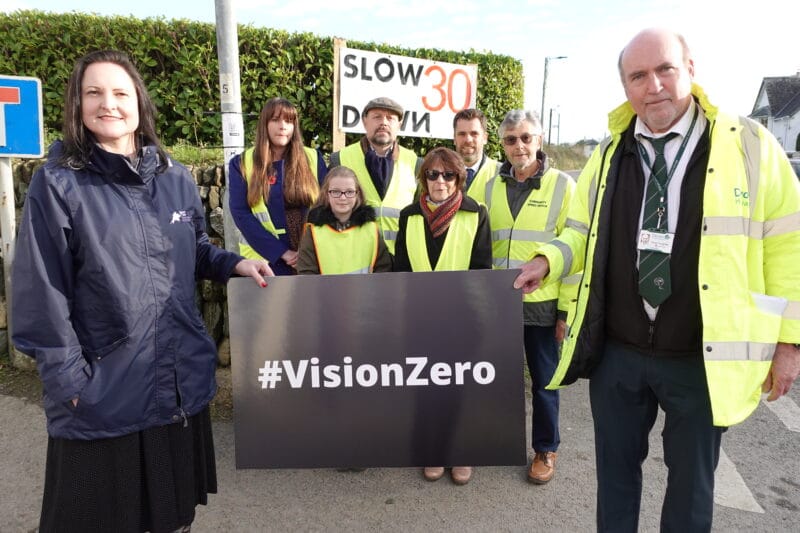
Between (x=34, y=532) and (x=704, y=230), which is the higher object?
(x=704, y=230)

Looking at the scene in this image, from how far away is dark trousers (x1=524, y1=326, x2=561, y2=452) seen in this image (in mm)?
3299

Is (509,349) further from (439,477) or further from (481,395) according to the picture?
(439,477)

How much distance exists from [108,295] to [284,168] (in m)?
2.01

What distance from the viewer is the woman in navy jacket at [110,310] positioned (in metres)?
1.79

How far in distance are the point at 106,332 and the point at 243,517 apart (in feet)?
5.01

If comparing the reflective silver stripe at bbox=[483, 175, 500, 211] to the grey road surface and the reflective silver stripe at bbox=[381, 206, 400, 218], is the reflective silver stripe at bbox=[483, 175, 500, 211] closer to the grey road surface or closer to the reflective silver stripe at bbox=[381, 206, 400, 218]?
the reflective silver stripe at bbox=[381, 206, 400, 218]

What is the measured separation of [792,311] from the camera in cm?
187

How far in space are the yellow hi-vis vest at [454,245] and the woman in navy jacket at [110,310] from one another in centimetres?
135

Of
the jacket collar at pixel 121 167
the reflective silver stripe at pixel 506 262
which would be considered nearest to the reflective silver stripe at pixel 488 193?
the reflective silver stripe at pixel 506 262

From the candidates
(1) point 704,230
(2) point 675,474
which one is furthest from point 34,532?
(1) point 704,230

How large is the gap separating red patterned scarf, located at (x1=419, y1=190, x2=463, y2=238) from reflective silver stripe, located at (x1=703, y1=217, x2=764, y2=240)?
143 cm

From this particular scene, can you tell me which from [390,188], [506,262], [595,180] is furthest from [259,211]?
[595,180]

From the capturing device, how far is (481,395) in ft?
8.92

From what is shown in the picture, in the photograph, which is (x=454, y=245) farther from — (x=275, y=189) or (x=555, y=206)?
(x=275, y=189)
